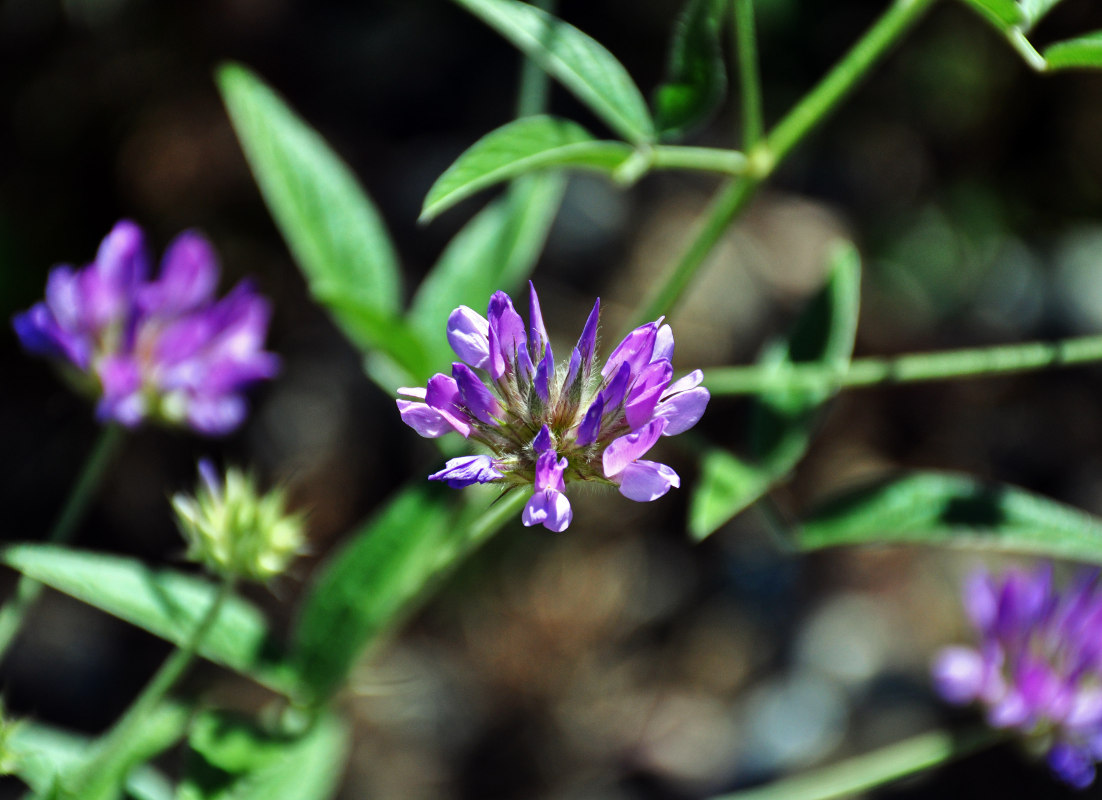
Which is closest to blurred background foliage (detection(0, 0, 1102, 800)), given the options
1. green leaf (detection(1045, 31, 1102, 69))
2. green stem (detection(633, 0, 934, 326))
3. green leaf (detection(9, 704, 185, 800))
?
green leaf (detection(9, 704, 185, 800))

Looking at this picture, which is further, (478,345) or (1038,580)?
(1038,580)

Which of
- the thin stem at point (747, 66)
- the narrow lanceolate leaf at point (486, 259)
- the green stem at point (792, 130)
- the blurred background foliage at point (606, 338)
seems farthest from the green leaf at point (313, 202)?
the blurred background foliage at point (606, 338)

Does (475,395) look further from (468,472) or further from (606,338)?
(606,338)

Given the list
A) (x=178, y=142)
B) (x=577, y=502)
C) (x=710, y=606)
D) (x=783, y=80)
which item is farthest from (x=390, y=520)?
(x=783, y=80)

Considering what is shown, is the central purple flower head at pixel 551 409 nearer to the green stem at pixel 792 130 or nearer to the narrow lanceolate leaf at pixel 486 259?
the green stem at pixel 792 130

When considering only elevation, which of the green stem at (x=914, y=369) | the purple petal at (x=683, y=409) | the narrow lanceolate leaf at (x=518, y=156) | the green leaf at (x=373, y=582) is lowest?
the green leaf at (x=373, y=582)

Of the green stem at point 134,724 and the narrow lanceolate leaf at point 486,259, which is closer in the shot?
the green stem at point 134,724

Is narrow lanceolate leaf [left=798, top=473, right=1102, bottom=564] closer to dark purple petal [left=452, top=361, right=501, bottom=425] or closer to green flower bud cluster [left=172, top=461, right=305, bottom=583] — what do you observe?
dark purple petal [left=452, top=361, right=501, bottom=425]

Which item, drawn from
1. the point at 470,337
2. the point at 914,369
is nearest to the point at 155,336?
the point at 470,337

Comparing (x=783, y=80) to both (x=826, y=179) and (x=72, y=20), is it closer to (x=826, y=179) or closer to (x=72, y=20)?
(x=826, y=179)
